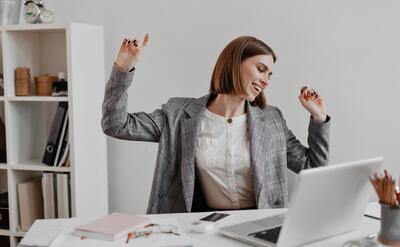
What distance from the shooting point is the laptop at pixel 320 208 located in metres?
1.39

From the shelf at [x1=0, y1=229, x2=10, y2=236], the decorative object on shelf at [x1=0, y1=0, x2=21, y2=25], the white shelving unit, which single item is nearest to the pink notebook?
the white shelving unit

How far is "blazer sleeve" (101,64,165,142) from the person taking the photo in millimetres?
2008

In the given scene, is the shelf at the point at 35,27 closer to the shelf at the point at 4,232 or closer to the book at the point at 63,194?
the book at the point at 63,194

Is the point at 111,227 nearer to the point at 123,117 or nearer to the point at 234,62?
the point at 123,117

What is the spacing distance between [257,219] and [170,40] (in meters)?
1.36

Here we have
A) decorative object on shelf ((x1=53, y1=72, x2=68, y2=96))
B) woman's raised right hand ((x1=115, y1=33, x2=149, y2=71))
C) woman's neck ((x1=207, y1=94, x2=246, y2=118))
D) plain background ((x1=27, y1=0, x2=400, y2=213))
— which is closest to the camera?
woman's raised right hand ((x1=115, y1=33, x2=149, y2=71))

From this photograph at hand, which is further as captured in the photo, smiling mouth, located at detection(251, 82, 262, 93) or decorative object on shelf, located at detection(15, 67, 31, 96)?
decorative object on shelf, located at detection(15, 67, 31, 96)

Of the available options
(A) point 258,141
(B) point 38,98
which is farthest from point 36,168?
(A) point 258,141

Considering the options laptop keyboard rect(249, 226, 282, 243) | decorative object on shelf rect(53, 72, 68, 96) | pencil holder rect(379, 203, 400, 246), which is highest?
decorative object on shelf rect(53, 72, 68, 96)

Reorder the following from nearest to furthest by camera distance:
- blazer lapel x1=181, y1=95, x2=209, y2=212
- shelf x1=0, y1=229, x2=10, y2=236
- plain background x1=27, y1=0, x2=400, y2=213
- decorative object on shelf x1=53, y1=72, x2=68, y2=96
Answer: blazer lapel x1=181, y1=95, x2=209, y2=212 < plain background x1=27, y1=0, x2=400, y2=213 < decorative object on shelf x1=53, y1=72, x2=68, y2=96 < shelf x1=0, y1=229, x2=10, y2=236

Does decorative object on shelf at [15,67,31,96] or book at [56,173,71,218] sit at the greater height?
decorative object on shelf at [15,67,31,96]

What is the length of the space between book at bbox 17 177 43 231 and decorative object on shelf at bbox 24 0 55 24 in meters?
0.86

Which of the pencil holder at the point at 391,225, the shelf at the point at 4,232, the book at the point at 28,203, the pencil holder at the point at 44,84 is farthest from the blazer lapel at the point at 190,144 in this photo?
the shelf at the point at 4,232

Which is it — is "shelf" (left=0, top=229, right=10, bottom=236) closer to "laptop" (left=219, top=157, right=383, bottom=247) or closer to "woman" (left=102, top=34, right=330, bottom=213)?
"woman" (left=102, top=34, right=330, bottom=213)
